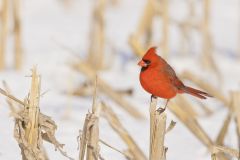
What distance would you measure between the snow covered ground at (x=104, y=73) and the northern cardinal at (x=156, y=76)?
732 mm

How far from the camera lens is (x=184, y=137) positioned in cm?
362

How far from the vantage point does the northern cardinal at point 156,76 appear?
85.4 inches

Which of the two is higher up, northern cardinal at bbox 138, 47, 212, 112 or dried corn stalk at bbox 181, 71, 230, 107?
dried corn stalk at bbox 181, 71, 230, 107

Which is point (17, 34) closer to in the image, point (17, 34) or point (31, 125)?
point (17, 34)

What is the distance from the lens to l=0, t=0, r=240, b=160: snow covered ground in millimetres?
3348

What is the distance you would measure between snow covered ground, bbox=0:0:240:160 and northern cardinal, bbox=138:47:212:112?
0.73 metres

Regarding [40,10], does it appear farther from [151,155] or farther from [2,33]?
[151,155]

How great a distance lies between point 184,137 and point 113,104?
0.78 m

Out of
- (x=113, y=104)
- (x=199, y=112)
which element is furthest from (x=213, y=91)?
(x=113, y=104)

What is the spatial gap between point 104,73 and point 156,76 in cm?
328

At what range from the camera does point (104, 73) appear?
17.9ft

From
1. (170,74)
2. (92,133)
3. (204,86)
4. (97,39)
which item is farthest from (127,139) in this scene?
(97,39)

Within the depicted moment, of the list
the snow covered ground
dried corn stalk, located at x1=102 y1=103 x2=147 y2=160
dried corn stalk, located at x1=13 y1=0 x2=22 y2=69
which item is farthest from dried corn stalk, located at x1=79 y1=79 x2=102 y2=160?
dried corn stalk, located at x1=13 y1=0 x2=22 y2=69

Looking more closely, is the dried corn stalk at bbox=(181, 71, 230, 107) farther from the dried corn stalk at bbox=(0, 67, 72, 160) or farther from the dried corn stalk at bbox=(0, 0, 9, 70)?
the dried corn stalk at bbox=(0, 67, 72, 160)
